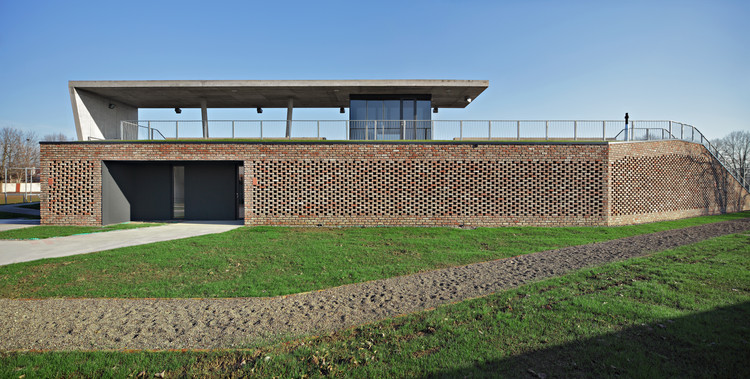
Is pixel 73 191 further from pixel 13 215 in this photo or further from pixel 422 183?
pixel 422 183

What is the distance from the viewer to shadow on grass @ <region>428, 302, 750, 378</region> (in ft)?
11.7

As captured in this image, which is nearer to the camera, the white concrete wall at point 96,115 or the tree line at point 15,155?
the white concrete wall at point 96,115

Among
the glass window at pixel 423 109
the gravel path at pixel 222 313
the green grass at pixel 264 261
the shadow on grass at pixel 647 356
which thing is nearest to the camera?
the shadow on grass at pixel 647 356

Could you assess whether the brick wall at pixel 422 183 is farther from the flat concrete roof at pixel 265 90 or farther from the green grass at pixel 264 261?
the flat concrete roof at pixel 265 90

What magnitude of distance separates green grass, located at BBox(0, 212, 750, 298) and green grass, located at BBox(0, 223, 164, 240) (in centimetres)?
521

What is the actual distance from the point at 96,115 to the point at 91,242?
36.5ft

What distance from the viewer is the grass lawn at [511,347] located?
12.0 feet

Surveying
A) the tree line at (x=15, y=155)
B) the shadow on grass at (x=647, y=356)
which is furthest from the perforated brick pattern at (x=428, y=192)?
the tree line at (x=15, y=155)

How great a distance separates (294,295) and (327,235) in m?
6.64

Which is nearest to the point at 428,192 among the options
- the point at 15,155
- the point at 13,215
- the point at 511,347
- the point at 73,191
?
the point at 511,347

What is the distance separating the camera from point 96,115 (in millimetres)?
19312

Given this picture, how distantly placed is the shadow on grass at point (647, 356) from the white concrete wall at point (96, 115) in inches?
830

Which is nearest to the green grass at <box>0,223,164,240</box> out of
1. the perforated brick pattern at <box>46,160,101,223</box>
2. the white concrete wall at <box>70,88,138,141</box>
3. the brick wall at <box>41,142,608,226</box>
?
the perforated brick pattern at <box>46,160,101,223</box>

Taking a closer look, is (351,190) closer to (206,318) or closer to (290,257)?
(290,257)
